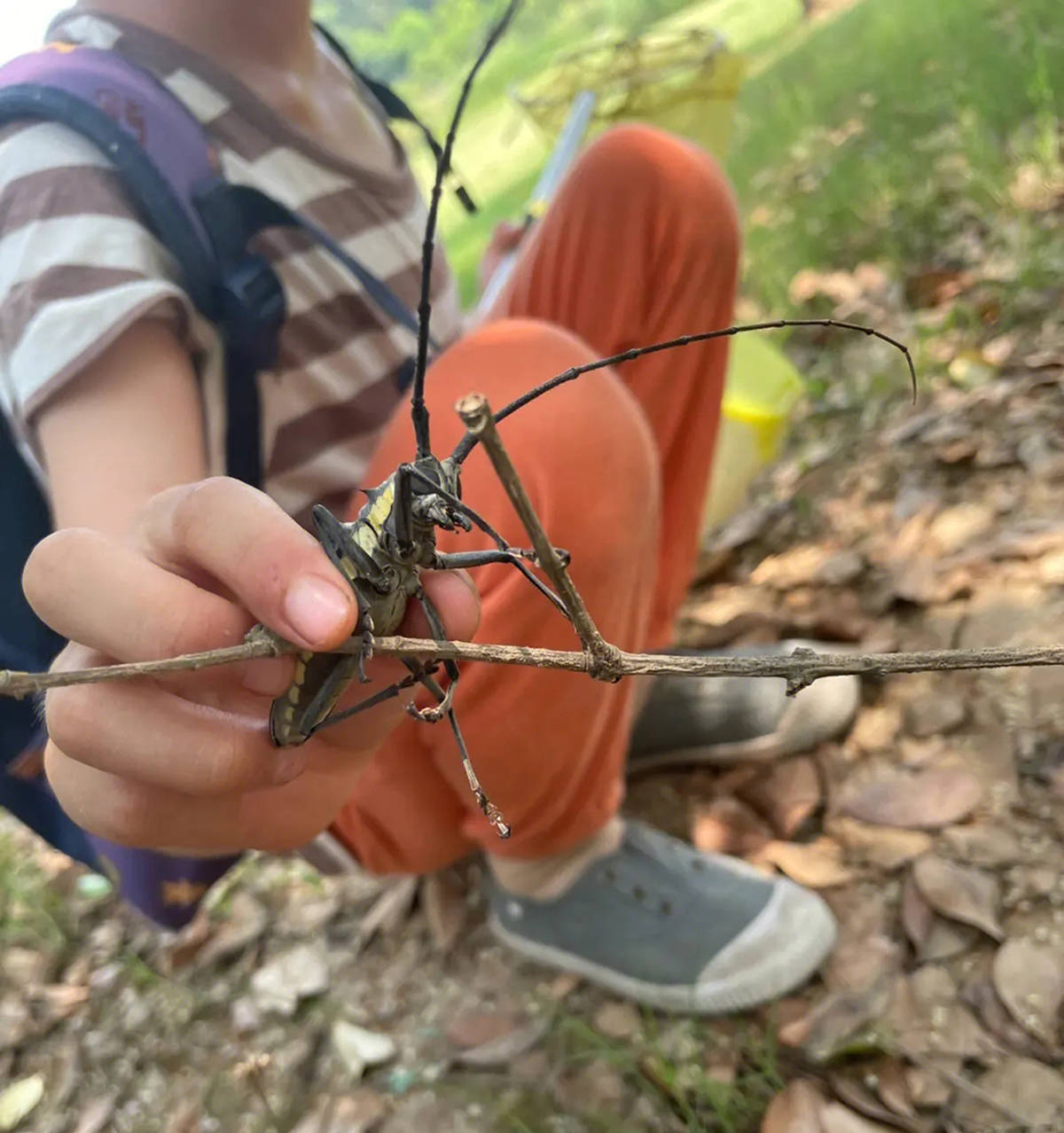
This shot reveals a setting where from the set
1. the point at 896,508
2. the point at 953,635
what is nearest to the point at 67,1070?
the point at 953,635

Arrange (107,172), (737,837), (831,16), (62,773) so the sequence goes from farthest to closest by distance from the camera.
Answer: (831,16)
(737,837)
(107,172)
(62,773)

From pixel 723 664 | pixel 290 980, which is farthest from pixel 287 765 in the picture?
pixel 290 980

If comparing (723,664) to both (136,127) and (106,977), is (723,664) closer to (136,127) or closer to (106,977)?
(136,127)

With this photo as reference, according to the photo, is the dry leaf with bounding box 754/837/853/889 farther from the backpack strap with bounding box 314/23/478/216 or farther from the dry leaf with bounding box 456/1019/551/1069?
the backpack strap with bounding box 314/23/478/216

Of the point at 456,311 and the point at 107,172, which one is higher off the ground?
the point at 107,172

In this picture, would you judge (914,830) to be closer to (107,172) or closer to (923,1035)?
(923,1035)

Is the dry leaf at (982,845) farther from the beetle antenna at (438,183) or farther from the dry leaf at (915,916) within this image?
the beetle antenna at (438,183)

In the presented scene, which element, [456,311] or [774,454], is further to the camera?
[774,454]
